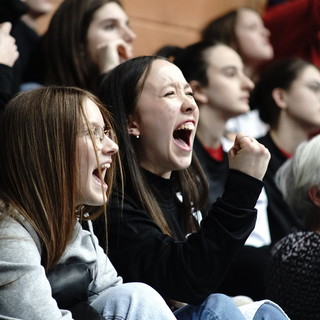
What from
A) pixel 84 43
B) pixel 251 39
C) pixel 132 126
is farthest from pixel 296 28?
pixel 132 126

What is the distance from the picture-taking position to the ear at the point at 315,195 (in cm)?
268

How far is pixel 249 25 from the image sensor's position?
4582 millimetres

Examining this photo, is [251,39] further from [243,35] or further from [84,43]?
[84,43]

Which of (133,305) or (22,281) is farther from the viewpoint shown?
(133,305)

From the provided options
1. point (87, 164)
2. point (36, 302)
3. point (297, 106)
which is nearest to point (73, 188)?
point (87, 164)

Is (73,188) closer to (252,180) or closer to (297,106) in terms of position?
(252,180)

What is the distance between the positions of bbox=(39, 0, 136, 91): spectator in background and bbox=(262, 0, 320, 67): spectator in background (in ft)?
5.64

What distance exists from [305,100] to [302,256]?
1.71 m

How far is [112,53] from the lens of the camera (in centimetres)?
324

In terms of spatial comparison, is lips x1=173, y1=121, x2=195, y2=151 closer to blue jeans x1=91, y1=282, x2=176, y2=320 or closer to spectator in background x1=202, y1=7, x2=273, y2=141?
blue jeans x1=91, y1=282, x2=176, y2=320

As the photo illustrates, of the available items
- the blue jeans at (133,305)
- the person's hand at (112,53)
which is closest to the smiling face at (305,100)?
the person's hand at (112,53)

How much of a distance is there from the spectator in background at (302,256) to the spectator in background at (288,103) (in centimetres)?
108

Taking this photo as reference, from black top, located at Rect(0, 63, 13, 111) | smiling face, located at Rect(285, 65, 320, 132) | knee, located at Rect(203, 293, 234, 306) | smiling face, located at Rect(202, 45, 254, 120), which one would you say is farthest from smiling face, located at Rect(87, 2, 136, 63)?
knee, located at Rect(203, 293, 234, 306)

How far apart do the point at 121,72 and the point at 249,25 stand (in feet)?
7.30
